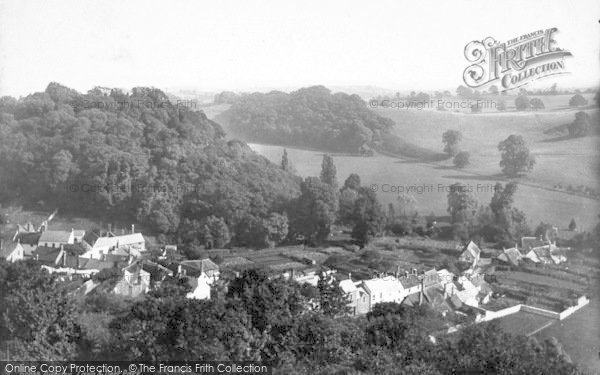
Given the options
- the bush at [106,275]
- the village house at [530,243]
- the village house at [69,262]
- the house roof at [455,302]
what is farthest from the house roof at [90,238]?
the village house at [530,243]

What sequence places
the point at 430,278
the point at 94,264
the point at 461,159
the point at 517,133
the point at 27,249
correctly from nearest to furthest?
the point at 430,278
the point at 94,264
the point at 27,249
the point at 461,159
the point at 517,133

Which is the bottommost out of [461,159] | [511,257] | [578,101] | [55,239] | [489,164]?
[511,257]

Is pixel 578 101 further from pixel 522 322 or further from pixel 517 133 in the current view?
pixel 522 322

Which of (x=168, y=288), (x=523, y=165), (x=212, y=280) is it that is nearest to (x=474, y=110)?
(x=523, y=165)

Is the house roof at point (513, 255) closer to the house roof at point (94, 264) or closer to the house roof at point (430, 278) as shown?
the house roof at point (430, 278)

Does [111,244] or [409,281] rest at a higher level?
[111,244]

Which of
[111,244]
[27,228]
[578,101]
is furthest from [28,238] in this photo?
[578,101]

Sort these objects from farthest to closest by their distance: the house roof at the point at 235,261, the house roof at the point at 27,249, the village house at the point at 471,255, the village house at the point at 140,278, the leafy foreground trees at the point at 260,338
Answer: the village house at the point at 471,255, the house roof at the point at 27,249, the house roof at the point at 235,261, the village house at the point at 140,278, the leafy foreground trees at the point at 260,338
